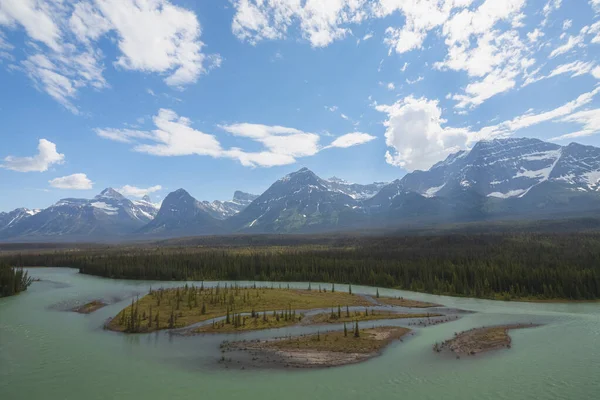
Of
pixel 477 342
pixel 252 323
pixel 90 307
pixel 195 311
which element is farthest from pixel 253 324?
pixel 90 307

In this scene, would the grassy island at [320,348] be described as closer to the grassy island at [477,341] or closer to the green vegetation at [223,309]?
the grassy island at [477,341]

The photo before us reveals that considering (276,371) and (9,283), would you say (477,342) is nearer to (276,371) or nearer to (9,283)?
(276,371)

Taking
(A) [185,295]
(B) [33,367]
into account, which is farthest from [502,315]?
(B) [33,367]

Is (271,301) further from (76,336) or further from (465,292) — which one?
A: (465,292)

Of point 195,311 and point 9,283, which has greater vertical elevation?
point 9,283

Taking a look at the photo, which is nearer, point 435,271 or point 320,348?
point 320,348

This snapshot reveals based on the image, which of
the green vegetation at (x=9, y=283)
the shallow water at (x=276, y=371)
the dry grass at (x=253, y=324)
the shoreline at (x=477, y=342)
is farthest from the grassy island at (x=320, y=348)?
→ the green vegetation at (x=9, y=283)
